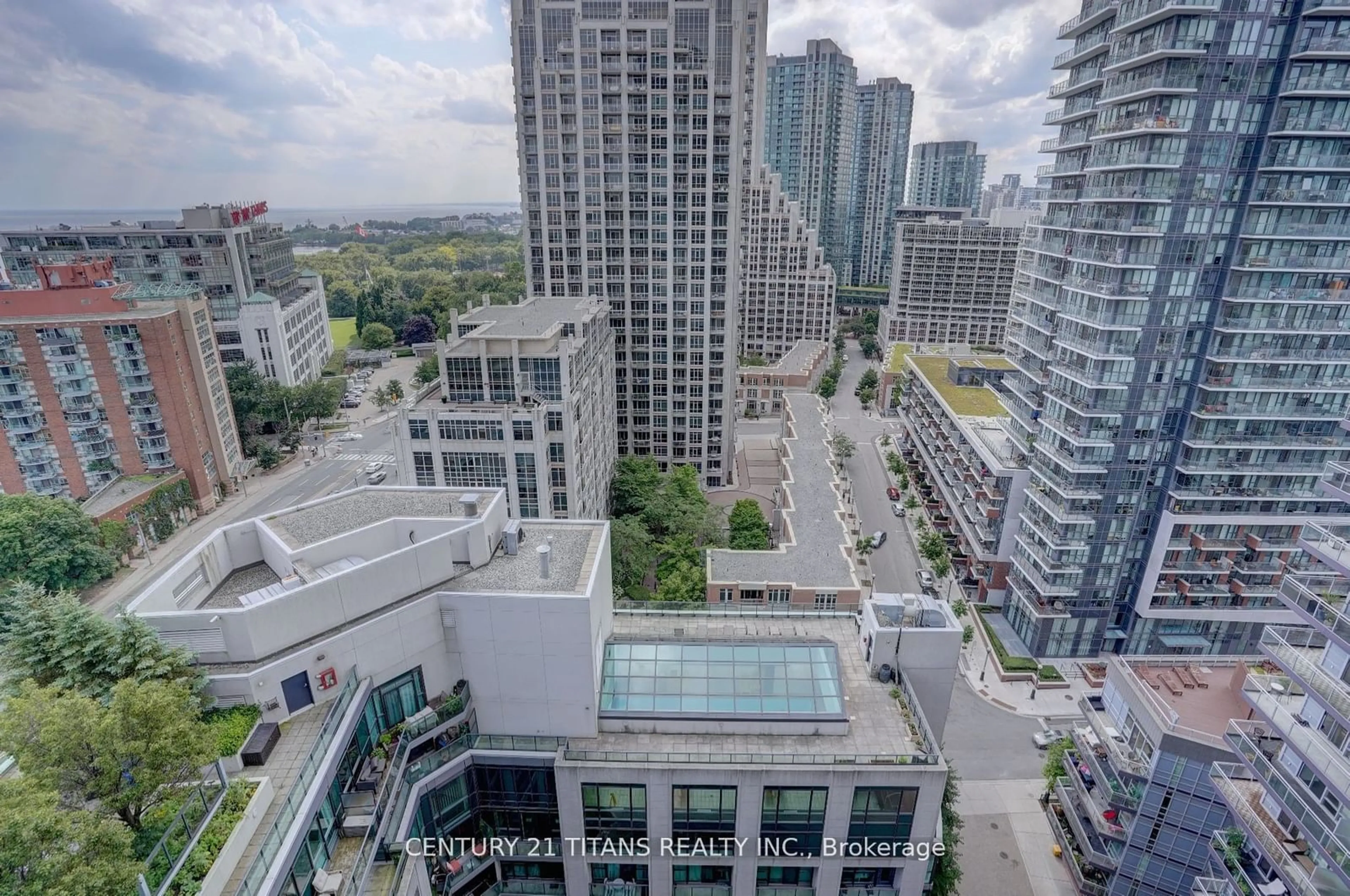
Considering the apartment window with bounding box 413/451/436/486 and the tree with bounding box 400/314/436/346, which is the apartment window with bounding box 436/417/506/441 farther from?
the tree with bounding box 400/314/436/346

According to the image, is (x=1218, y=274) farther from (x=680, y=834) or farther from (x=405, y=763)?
(x=405, y=763)

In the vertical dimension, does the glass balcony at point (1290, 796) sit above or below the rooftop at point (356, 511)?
below

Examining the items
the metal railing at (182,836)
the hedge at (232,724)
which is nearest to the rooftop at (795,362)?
the hedge at (232,724)

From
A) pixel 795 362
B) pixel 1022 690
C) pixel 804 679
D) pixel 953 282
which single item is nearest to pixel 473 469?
pixel 804 679

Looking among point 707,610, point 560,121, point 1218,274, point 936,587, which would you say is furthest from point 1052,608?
point 560,121

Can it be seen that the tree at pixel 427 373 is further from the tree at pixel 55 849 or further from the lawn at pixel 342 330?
the tree at pixel 55 849

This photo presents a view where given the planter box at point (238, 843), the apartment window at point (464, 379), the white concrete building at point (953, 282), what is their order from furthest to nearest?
the white concrete building at point (953, 282)
the apartment window at point (464, 379)
the planter box at point (238, 843)
